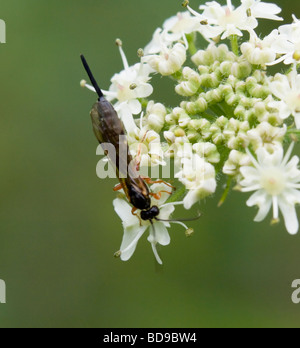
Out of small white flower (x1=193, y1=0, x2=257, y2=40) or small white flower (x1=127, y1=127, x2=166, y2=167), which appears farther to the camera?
small white flower (x1=193, y1=0, x2=257, y2=40)

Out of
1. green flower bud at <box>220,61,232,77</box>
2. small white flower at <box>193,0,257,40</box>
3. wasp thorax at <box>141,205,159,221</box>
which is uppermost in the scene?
small white flower at <box>193,0,257,40</box>

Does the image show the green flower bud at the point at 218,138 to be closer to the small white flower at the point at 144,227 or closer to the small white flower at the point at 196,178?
the small white flower at the point at 196,178

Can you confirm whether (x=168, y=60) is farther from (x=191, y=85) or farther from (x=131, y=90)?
(x=131, y=90)

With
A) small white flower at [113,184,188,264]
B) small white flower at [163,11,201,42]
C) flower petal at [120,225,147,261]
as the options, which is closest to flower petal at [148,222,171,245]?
small white flower at [113,184,188,264]

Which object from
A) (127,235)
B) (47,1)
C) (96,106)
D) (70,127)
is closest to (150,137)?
(96,106)

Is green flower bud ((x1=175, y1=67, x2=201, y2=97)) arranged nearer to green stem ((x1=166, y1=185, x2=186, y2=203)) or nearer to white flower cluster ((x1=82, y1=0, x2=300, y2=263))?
white flower cluster ((x1=82, y1=0, x2=300, y2=263))

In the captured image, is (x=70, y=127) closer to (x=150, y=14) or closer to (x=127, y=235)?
(x=150, y=14)
